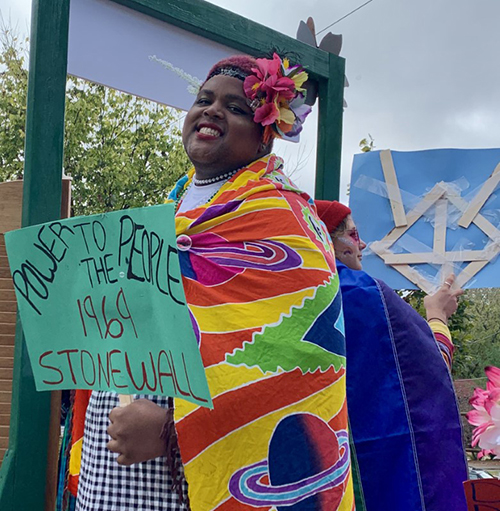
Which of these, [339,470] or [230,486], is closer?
[230,486]

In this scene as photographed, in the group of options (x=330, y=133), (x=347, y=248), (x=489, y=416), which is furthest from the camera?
(x=330, y=133)

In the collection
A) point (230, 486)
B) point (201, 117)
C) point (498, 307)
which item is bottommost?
point (230, 486)

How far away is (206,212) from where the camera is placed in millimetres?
1849

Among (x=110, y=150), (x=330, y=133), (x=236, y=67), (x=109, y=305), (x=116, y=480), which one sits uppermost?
(x=110, y=150)

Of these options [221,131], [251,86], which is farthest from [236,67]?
[221,131]

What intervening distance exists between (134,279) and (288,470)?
59 cm

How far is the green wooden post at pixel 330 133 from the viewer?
3.24m

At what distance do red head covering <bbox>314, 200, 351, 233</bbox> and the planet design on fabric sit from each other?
1.18 m

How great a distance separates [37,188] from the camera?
2162 mm

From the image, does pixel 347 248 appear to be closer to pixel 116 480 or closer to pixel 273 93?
pixel 273 93

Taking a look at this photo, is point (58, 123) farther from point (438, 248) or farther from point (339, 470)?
point (438, 248)

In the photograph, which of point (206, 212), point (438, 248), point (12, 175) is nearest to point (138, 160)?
point (12, 175)

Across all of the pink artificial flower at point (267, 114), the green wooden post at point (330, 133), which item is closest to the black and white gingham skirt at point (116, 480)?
the pink artificial flower at point (267, 114)

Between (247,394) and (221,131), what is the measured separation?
812 mm
